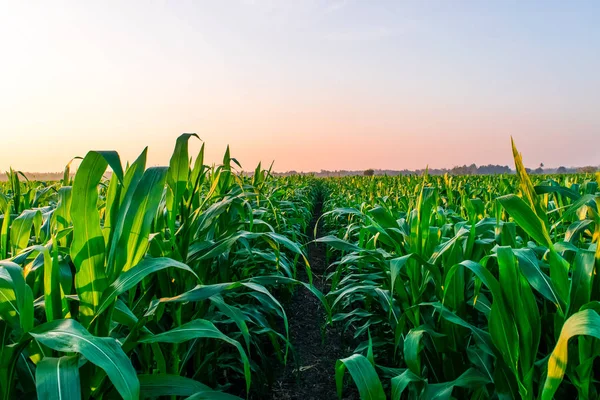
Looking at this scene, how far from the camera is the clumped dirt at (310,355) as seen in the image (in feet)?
8.73

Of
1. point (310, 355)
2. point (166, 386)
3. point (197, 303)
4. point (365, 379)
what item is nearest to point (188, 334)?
point (166, 386)

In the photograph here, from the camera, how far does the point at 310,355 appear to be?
10.7 feet

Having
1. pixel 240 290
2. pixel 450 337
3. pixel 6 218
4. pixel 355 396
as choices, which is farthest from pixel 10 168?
pixel 450 337

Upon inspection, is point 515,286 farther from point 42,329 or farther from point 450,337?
point 42,329

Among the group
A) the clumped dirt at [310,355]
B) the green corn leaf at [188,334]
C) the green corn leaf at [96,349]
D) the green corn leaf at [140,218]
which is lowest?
the clumped dirt at [310,355]

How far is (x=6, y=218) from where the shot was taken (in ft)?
5.76

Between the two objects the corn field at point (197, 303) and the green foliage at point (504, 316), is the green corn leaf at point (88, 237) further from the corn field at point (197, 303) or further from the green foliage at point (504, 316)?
the green foliage at point (504, 316)

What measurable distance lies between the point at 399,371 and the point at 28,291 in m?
1.59

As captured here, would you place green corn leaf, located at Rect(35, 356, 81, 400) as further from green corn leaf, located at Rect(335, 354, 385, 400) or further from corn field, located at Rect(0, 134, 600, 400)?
green corn leaf, located at Rect(335, 354, 385, 400)

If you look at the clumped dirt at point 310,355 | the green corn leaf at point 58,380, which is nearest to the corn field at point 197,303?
the green corn leaf at point 58,380

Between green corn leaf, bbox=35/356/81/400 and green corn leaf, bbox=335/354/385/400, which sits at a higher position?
green corn leaf, bbox=35/356/81/400

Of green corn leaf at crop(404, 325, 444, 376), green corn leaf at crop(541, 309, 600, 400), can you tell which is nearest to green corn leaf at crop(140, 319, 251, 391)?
green corn leaf at crop(404, 325, 444, 376)

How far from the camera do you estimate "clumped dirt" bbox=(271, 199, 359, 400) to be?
266cm

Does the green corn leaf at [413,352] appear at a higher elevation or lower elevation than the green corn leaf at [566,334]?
lower
